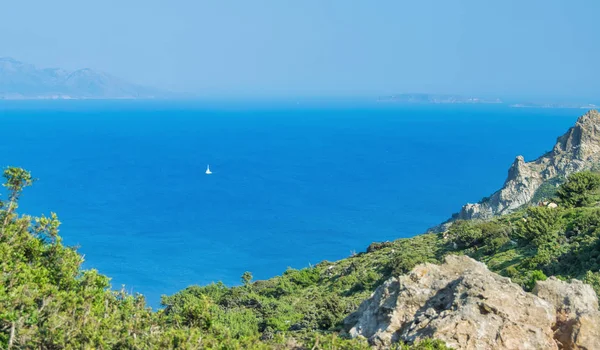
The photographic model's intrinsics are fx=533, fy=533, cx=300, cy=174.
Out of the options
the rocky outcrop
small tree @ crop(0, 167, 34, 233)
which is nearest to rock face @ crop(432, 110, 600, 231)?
the rocky outcrop

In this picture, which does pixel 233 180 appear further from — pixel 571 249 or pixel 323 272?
pixel 571 249

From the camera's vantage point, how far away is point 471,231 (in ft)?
102

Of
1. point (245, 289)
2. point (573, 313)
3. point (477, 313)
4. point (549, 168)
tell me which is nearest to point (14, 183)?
point (245, 289)

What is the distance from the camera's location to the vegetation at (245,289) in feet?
41.7

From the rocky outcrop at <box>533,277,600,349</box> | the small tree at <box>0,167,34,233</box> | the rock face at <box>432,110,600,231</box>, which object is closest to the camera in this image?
the rocky outcrop at <box>533,277,600,349</box>

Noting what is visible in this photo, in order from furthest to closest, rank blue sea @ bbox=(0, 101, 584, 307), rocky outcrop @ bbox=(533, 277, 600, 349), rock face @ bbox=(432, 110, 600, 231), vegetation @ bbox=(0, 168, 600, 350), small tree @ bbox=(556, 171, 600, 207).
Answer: blue sea @ bbox=(0, 101, 584, 307) < rock face @ bbox=(432, 110, 600, 231) < small tree @ bbox=(556, 171, 600, 207) < vegetation @ bbox=(0, 168, 600, 350) < rocky outcrop @ bbox=(533, 277, 600, 349)

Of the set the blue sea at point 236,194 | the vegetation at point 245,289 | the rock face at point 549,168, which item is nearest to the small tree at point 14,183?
the vegetation at point 245,289

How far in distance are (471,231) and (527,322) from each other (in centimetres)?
1874

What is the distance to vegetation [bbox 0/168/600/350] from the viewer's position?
12.7 m

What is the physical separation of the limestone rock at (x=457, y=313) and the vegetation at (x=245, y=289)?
0.97 m

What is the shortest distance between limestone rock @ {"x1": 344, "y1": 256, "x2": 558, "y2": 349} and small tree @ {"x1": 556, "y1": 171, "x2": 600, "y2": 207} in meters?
20.9

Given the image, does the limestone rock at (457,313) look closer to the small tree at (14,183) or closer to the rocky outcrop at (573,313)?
the rocky outcrop at (573,313)

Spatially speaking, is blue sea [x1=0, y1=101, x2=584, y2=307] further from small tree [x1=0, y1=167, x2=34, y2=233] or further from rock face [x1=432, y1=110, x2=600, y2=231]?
small tree [x1=0, y1=167, x2=34, y2=233]

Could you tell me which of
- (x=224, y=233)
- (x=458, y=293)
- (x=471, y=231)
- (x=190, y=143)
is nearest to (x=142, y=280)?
(x=224, y=233)
